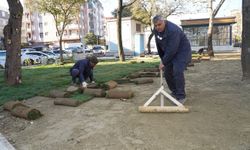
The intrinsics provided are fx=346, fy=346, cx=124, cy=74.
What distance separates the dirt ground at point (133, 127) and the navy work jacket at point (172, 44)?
3.05 ft

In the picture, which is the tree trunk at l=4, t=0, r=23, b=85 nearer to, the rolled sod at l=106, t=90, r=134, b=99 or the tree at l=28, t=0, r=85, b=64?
the rolled sod at l=106, t=90, r=134, b=99

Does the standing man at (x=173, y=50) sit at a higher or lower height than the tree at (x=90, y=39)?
lower

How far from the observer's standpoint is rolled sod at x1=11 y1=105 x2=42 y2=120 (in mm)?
6078

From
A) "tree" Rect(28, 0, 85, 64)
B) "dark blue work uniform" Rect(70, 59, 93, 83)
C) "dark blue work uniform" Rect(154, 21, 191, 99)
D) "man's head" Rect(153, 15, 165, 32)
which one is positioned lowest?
"dark blue work uniform" Rect(70, 59, 93, 83)

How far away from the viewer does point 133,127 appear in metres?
5.11

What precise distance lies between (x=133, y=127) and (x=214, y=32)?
34.9 m

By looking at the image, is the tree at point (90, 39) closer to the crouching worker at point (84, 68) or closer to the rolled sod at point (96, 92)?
the crouching worker at point (84, 68)

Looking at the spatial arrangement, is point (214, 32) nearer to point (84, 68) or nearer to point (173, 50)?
point (84, 68)

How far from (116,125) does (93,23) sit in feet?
360

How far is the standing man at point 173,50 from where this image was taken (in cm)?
614

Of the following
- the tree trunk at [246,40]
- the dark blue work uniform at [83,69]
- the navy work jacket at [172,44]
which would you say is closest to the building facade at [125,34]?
the tree trunk at [246,40]

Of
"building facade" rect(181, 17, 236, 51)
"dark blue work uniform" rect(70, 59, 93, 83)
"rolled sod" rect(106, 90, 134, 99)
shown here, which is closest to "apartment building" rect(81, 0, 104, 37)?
"building facade" rect(181, 17, 236, 51)

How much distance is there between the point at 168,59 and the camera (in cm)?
629

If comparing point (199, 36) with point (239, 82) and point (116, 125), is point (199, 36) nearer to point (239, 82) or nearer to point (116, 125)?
point (239, 82)
